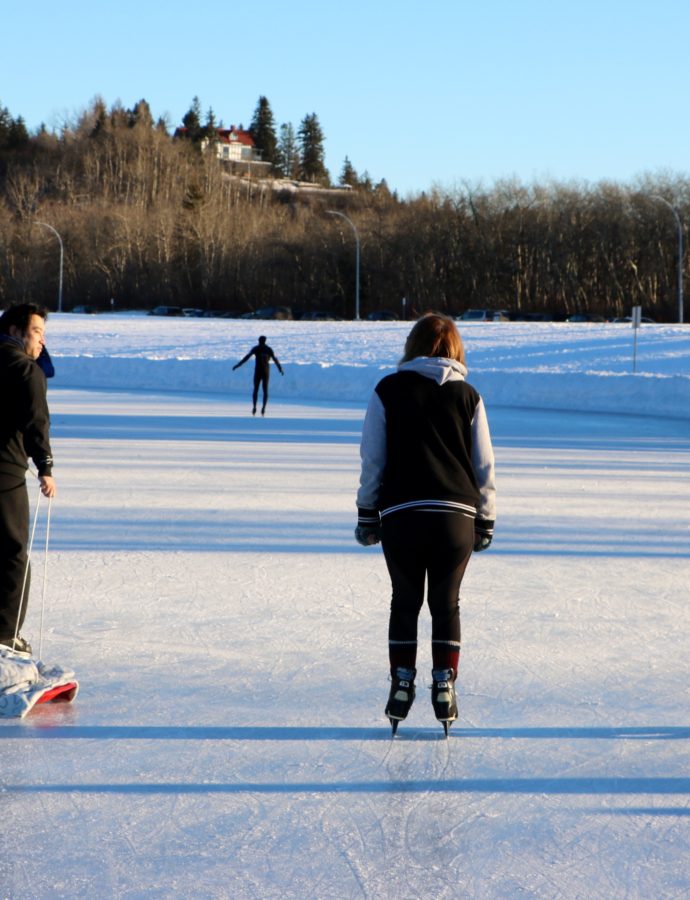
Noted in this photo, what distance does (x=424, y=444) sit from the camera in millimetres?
3887

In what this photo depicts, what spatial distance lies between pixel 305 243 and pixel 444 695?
79.5 meters

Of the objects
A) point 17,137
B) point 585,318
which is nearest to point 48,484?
point 585,318

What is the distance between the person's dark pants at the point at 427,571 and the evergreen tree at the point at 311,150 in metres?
156

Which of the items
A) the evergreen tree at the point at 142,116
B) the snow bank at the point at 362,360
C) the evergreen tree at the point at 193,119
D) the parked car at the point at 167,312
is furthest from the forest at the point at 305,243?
the evergreen tree at the point at 193,119

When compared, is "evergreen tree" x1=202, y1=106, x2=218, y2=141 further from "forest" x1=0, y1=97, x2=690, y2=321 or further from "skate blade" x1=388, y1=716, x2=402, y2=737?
"skate blade" x1=388, y1=716, x2=402, y2=737

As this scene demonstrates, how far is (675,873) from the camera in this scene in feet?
9.81

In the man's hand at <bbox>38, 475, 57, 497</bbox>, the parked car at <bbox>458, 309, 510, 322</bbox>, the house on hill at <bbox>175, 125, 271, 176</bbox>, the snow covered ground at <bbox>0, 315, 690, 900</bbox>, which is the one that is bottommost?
the snow covered ground at <bbox>0, 315, 690, 900</bbox>

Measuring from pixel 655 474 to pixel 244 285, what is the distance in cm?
7146

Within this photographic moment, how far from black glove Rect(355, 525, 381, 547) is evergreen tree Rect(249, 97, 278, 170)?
539 feet

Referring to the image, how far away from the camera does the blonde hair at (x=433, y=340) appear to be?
395 cm

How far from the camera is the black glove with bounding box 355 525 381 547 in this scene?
3982 millimetres

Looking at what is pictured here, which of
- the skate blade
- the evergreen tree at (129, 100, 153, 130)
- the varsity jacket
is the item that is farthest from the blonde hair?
the evergreen tree at (129, 100, 153, 130)

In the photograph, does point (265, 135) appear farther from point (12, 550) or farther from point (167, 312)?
point (12, 550)

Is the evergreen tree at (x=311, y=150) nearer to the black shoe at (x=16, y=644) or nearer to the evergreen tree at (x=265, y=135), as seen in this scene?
the evergreen tree at (x=265, y=135)
